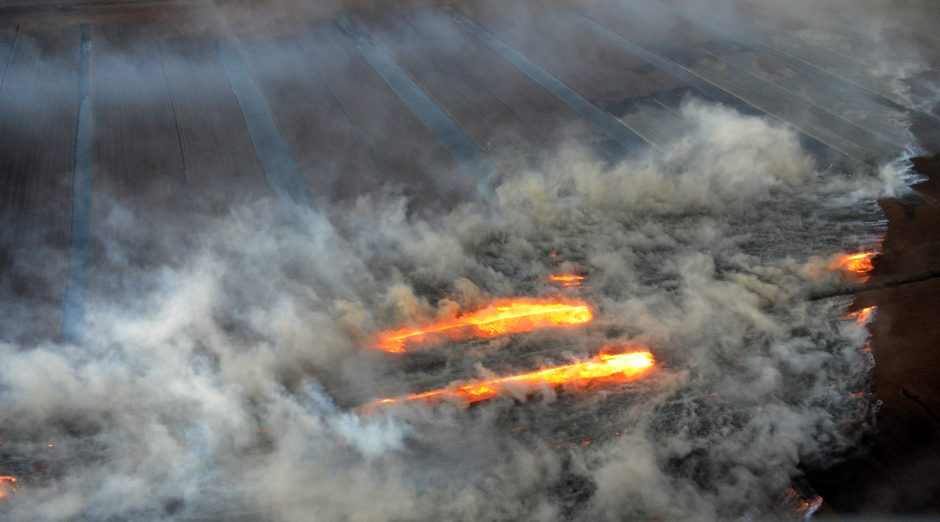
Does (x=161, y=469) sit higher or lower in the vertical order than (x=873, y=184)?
lower

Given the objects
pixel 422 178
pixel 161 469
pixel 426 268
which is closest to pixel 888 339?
pixel 426 268

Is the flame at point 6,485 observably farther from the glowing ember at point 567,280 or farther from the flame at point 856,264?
the flame at point 856,264

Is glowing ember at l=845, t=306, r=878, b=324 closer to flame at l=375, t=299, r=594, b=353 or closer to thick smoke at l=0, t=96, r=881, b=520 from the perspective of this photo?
thick smoke at l=0, t=96, r=881, b=520

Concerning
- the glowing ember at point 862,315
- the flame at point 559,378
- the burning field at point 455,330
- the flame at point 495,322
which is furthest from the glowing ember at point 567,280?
the glowing ember at point 862,315

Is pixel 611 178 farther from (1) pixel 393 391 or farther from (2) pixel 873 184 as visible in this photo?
(1) pixel 393 391

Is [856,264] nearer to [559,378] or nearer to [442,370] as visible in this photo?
[559,378]
